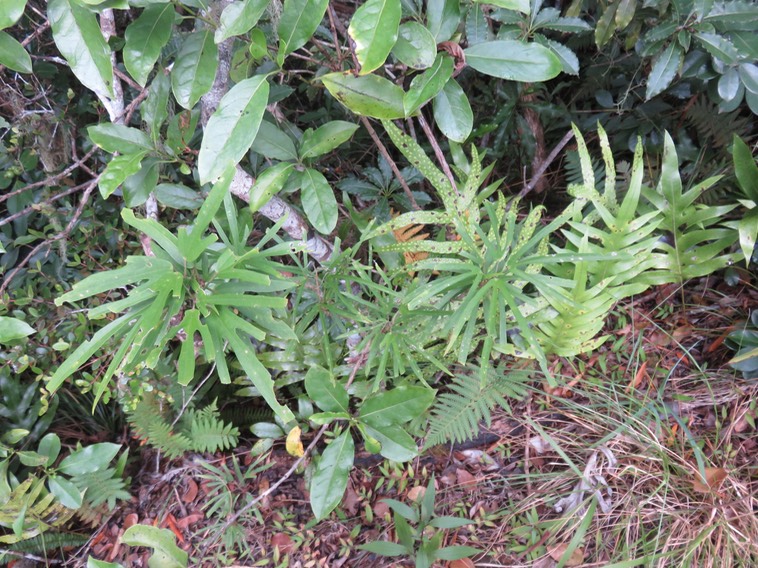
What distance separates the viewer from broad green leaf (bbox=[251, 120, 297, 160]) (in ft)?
4.22

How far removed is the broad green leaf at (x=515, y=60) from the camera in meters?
1.00

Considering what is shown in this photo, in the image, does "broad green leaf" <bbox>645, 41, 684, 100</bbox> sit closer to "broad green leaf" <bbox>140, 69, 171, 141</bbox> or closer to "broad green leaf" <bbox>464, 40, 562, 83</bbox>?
"broad green leaf" <bbox>464, 40, 562, 83</bbox>

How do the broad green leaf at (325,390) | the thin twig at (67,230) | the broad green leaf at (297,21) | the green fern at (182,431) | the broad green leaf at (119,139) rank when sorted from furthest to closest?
1. the green fern at (182,431)
2. the thin twig at (67,230)
3. the broad green leaf at (325,390)
4. the broad green leaf at (119,139)
5. the broad green leaf at (297,21)

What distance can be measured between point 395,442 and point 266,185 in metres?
0.78

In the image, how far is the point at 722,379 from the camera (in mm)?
1590

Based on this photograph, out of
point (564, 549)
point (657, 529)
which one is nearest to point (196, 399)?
point (564, 549)

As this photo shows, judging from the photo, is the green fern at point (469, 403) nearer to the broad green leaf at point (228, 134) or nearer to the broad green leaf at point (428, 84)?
the broad green leaf at point (428, 84)

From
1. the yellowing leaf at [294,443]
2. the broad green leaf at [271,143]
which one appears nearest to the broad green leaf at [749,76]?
the broad green leaf at [271,143]

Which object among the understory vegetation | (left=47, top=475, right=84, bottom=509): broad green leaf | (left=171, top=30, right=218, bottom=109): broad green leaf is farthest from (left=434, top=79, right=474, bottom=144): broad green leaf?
(left=47, top=475, right=84, bottom=509): broad green leaf

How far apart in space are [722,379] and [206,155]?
173cm

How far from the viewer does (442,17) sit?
1.03 m

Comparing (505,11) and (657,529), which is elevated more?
(505,11)

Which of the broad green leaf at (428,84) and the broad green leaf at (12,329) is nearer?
the broad green leaf at (428,84)

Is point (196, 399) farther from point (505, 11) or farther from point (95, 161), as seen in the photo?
point (505, 11)
